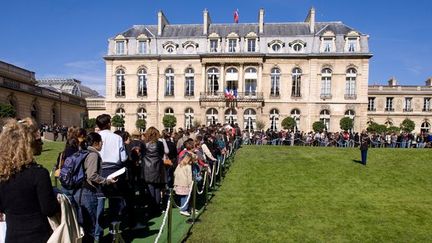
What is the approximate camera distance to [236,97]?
36969 millimetres

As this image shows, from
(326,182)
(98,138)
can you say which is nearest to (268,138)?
(326,182)

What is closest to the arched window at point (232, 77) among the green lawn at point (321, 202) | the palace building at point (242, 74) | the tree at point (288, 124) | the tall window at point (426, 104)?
the palace building at point (242, 74)

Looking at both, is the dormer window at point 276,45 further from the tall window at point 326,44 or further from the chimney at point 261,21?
the tall window at point 326,44

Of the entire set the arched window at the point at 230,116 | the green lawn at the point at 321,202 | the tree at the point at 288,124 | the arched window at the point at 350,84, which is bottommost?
the green lawn at the point at 321,202

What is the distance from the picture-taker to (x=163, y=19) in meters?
40.7

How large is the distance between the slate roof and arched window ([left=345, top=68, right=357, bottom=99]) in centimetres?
454

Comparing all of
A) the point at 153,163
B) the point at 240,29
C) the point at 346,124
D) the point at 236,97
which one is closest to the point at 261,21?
the point at 240,29

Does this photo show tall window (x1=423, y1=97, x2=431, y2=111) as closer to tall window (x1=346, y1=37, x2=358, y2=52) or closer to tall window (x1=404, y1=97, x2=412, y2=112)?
tall window (x1=404, y1=97, x2=412, y2=112)

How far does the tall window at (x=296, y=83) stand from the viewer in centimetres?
3719

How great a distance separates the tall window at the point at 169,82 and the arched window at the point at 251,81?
8.61 meters

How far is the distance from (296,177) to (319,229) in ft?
19.5

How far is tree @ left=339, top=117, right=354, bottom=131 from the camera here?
3338 cm

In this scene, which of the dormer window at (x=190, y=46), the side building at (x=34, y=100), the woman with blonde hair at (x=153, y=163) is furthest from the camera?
the dormer window at (x=190, y=46)

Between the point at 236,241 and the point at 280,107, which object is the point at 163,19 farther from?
the point at 236,241
